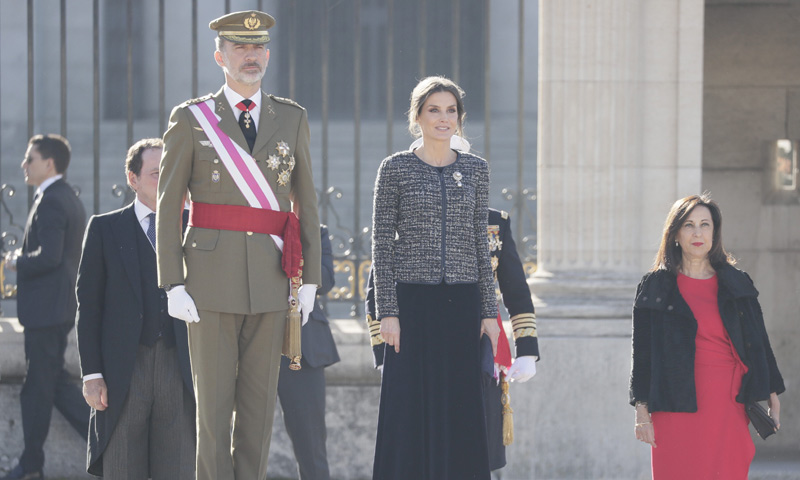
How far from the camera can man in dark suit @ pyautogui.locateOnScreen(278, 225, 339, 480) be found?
234 inches

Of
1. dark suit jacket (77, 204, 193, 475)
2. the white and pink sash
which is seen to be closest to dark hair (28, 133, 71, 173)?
dark suit jacket (77, 204, 193, 475)

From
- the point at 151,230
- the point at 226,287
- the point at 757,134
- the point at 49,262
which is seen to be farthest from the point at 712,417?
the point at 757,134

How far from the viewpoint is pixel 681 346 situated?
504 cm

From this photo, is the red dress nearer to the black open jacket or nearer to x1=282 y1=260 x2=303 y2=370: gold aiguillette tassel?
the black open jacket

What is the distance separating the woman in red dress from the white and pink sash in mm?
1734

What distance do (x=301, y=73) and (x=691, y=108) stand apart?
805 cm

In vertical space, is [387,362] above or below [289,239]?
below

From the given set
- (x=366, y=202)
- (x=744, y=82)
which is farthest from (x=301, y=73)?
Result: (x=744, y=82)

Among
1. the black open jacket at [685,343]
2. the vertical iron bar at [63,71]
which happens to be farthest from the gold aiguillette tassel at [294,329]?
the vertical iron bar at [63,71]

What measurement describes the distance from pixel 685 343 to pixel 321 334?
1780 mm

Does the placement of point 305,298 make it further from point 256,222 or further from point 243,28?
point 243,28

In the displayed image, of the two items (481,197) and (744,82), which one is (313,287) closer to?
(481,197)

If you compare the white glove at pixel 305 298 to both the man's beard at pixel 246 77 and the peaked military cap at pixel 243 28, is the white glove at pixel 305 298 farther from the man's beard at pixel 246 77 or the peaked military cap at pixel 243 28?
the peaked military cap at pixel 243 28

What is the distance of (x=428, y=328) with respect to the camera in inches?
182
